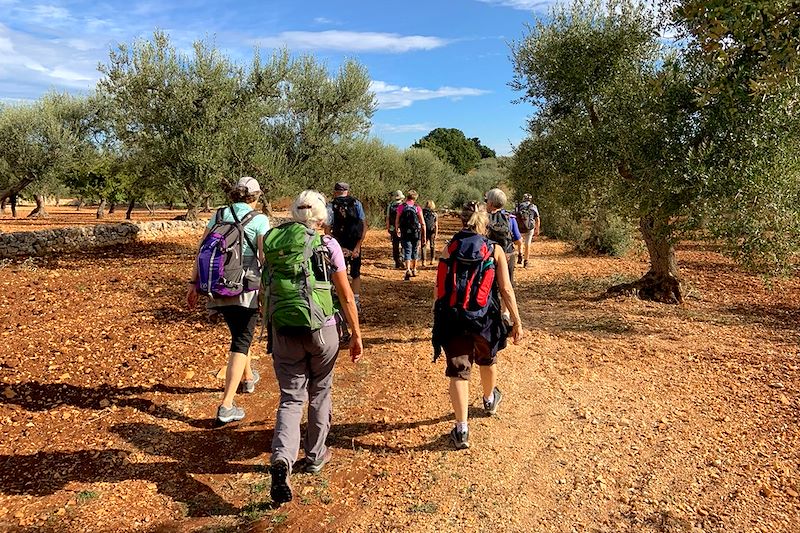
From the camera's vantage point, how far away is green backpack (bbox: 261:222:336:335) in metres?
3.44

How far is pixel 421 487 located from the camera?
3611 millimetres

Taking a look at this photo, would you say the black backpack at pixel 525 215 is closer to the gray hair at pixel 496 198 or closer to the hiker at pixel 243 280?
the gray hair at pixel 496 198

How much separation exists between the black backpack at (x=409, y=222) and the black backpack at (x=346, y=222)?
12.9 feet

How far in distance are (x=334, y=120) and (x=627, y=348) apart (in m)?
13.7

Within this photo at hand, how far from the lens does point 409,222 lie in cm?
1112

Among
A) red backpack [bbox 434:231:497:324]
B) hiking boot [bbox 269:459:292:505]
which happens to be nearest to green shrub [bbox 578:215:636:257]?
red backpack [bbox 434:231:497:324]

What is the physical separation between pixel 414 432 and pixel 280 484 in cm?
148

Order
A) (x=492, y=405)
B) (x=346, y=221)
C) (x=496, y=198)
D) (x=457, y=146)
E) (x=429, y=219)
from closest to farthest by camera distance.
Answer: (x=492, y=405), (x=496, y=198), (x=346, y=221), (x=429, y=219), (x=457, y=146)

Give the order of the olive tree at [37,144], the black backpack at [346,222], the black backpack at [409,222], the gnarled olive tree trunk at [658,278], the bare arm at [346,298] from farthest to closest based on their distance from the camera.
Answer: the olive tree at [37,144] → the black backpack at [409,222] → the gnarled olive tree trunk at [658,278] → the black backpack at [346,222] → the bare arm at [346,298]

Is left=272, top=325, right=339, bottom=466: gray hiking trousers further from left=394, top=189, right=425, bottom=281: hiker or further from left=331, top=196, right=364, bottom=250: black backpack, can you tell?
left=394, top=189, right=425, bottom=281: hiker

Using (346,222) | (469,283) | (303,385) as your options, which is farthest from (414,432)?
(346,222)

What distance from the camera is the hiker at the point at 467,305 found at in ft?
13.2

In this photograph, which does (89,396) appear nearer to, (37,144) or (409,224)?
(409,224)

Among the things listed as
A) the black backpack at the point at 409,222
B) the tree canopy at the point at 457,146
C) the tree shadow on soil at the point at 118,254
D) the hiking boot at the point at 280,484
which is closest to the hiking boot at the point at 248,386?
the hiking boot at the point at 280,484
